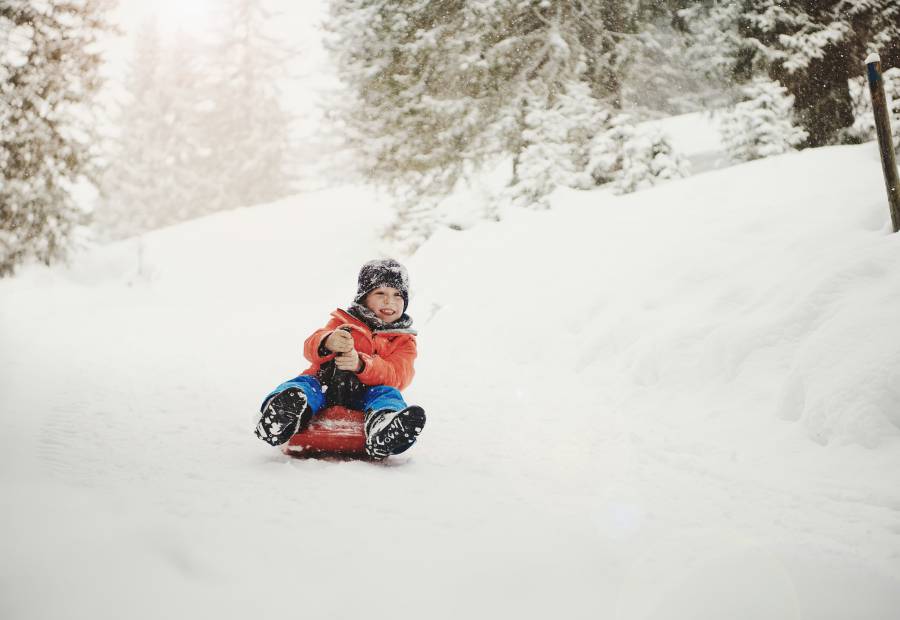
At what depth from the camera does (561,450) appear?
344 cm

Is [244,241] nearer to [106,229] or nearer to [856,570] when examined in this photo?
[856,570]

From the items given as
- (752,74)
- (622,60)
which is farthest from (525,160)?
(752,74)

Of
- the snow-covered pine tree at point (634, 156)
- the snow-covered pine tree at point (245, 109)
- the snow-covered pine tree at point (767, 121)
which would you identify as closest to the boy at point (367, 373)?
the snow-covered pine tree at point (634, 156)

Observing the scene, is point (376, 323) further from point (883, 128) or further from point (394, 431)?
point (883, 128)

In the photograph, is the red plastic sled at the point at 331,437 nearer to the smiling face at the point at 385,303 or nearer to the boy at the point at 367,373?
the boy at the point at 367,373

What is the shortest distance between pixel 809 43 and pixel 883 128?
6409 mm

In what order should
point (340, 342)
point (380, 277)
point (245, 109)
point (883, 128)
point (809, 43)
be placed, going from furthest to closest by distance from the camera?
point (245, 109)
point (809, 43)
point (883, 128)
point (380, 277)
point (340, 342)

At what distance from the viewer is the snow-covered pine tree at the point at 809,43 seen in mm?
8711

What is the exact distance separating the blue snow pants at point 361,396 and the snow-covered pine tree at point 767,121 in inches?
360

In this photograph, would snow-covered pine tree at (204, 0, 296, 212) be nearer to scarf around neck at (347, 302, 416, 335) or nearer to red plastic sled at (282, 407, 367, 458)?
scarf around neck at (347, 302, 416, 335)

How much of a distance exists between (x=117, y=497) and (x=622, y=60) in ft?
36.2

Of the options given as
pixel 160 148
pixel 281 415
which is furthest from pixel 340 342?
pixel 160 148

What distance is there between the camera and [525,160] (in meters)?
9.57

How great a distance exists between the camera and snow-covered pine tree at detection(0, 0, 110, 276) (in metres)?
9.61
